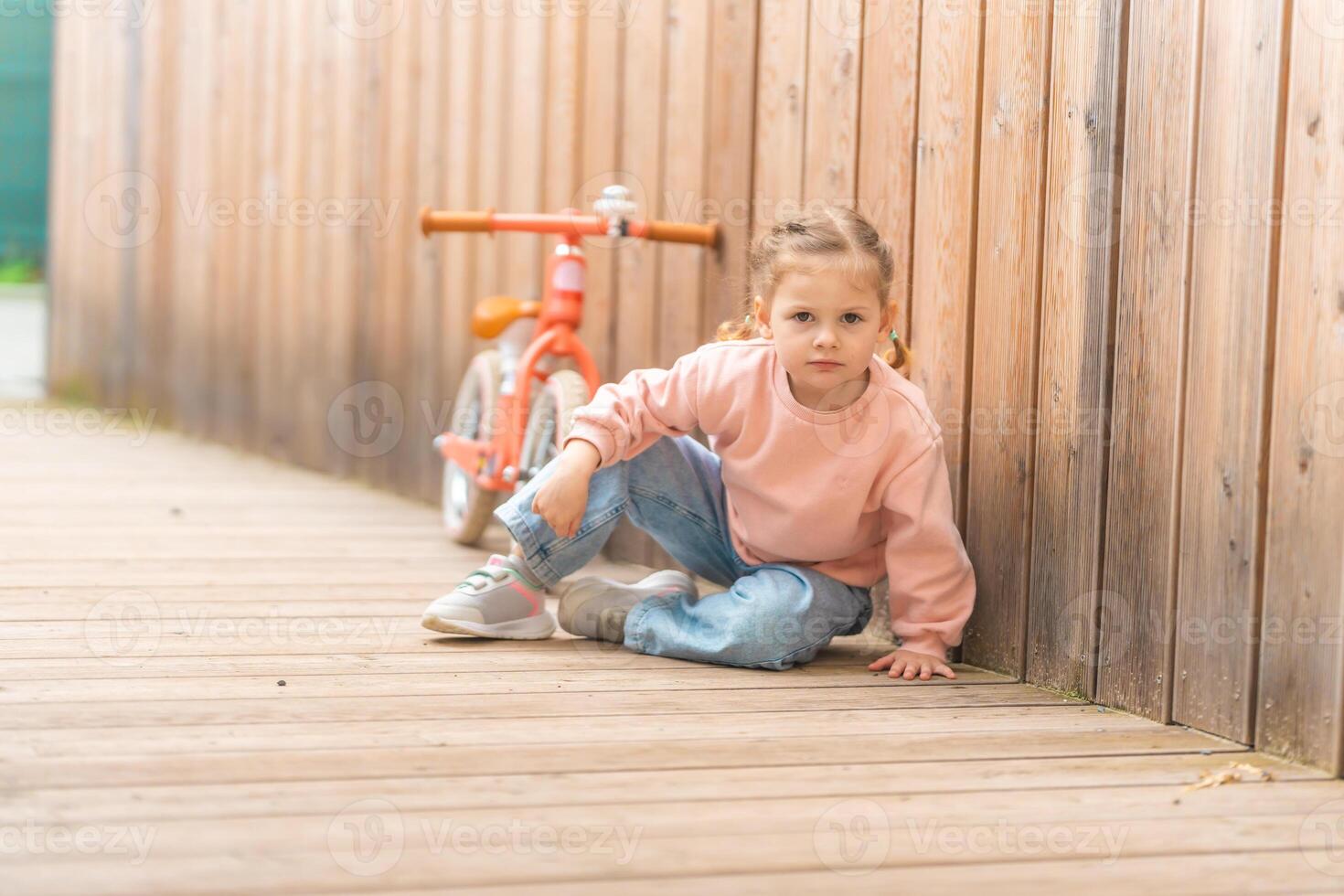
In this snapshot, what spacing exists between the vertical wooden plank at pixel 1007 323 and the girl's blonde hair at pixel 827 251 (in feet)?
0.54

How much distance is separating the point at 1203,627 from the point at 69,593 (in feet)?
6.20

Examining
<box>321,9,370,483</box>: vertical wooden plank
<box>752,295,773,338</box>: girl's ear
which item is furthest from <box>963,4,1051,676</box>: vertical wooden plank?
<box>321,9,370,483</box>: vertical wooden plank

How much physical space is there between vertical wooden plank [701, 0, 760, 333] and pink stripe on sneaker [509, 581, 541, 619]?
0.74m

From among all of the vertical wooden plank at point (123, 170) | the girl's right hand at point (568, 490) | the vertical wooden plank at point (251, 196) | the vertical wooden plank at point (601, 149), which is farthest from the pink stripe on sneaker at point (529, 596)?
the vertical wooden plank at point (123, 170)

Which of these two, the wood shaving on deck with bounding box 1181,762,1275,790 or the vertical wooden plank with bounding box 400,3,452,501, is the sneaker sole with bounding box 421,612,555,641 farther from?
the vertical wooden plank with bounding box 400,3,452,501

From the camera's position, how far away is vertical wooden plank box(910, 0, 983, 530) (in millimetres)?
2254

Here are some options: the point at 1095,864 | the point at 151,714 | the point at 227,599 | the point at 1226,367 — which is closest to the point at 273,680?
the point at 151,714

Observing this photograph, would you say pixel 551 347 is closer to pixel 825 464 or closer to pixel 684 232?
pixel 684 232

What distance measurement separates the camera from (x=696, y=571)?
2.48m

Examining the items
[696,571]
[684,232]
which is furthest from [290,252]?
[696,571]

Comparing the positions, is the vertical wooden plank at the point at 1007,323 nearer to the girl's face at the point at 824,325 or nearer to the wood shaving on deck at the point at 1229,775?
the girl's face at the point at 824,325

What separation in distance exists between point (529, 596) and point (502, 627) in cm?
7

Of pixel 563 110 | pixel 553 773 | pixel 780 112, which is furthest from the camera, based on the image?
pixel 563 110

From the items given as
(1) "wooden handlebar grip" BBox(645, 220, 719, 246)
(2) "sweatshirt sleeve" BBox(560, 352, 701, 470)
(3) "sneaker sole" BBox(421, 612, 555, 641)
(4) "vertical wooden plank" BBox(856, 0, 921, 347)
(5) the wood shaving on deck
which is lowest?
(3) "sneaker sole" BBox(421, 612, 555, 641)
